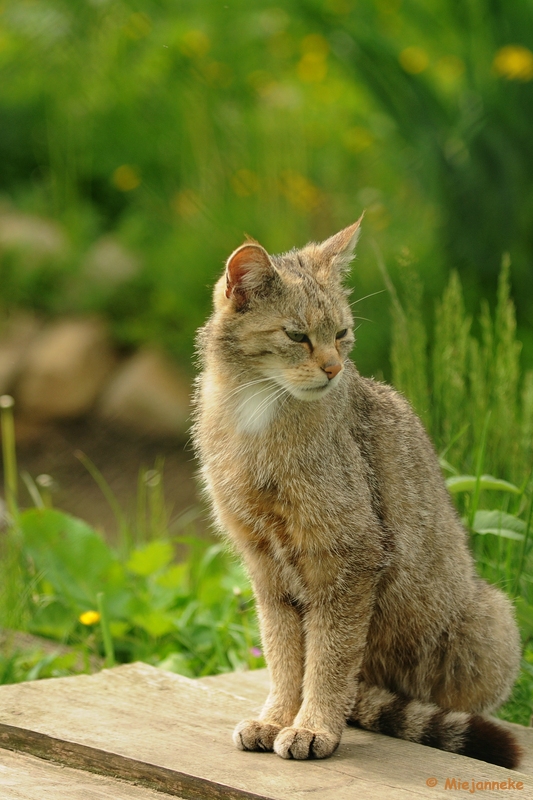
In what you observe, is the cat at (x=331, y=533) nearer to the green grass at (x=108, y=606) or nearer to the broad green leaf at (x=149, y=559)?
the green grass at (x=108, y=606)

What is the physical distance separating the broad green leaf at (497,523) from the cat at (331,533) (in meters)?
0.33

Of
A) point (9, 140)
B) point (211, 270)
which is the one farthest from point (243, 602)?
point (9, 140)

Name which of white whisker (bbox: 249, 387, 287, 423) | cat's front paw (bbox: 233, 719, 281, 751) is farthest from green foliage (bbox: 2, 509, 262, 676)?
white whisker (bbox: 249, 387, 287, 423)

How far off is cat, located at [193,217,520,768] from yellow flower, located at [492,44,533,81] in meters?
4.65

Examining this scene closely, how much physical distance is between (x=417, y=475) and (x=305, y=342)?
539 mm

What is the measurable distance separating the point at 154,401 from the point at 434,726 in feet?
19.2

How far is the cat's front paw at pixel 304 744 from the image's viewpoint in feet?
7.86

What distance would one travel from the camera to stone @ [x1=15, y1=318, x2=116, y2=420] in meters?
8.29

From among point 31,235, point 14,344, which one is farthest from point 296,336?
point 31,235

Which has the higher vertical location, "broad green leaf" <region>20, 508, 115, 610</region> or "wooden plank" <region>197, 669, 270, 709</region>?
"broad green leaf" <region>20, 508, 115, 610</region>

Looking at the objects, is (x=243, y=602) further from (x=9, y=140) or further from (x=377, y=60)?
(x=9, y=140)

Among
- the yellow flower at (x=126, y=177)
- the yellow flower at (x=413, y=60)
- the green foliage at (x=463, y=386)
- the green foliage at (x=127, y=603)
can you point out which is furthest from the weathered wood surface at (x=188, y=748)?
the yellow flower at (x=126, y=177)

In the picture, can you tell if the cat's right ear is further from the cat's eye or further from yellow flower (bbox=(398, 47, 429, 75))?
yellow flower (bbox=(398, 47, 429, 75))

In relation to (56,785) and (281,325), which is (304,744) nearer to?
(56,785)
